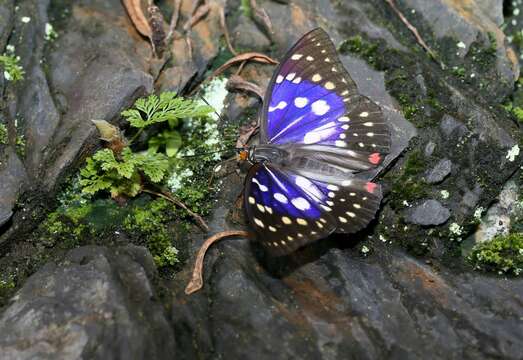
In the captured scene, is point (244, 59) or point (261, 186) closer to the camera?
point (261, 186)

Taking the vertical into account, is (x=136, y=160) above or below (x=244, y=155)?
below

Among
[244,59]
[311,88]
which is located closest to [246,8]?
[244,59]

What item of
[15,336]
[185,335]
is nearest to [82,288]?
[15,336]

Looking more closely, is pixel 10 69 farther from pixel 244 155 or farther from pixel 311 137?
pixel 311 137

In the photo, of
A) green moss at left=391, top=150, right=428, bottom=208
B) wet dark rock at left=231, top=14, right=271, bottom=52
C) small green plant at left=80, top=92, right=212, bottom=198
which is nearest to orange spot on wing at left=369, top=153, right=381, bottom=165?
green moss at left=391, top=150, right=428, bottom=208

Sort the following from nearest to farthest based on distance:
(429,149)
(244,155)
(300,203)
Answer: (300,203) → (244,155) → (429,149)

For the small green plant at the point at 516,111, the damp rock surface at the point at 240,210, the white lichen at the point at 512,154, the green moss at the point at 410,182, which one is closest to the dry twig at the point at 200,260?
the damp rock surface at the point at 240,210

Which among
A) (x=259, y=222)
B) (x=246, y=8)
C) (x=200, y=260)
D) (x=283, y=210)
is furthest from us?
(x=246, y=8)
